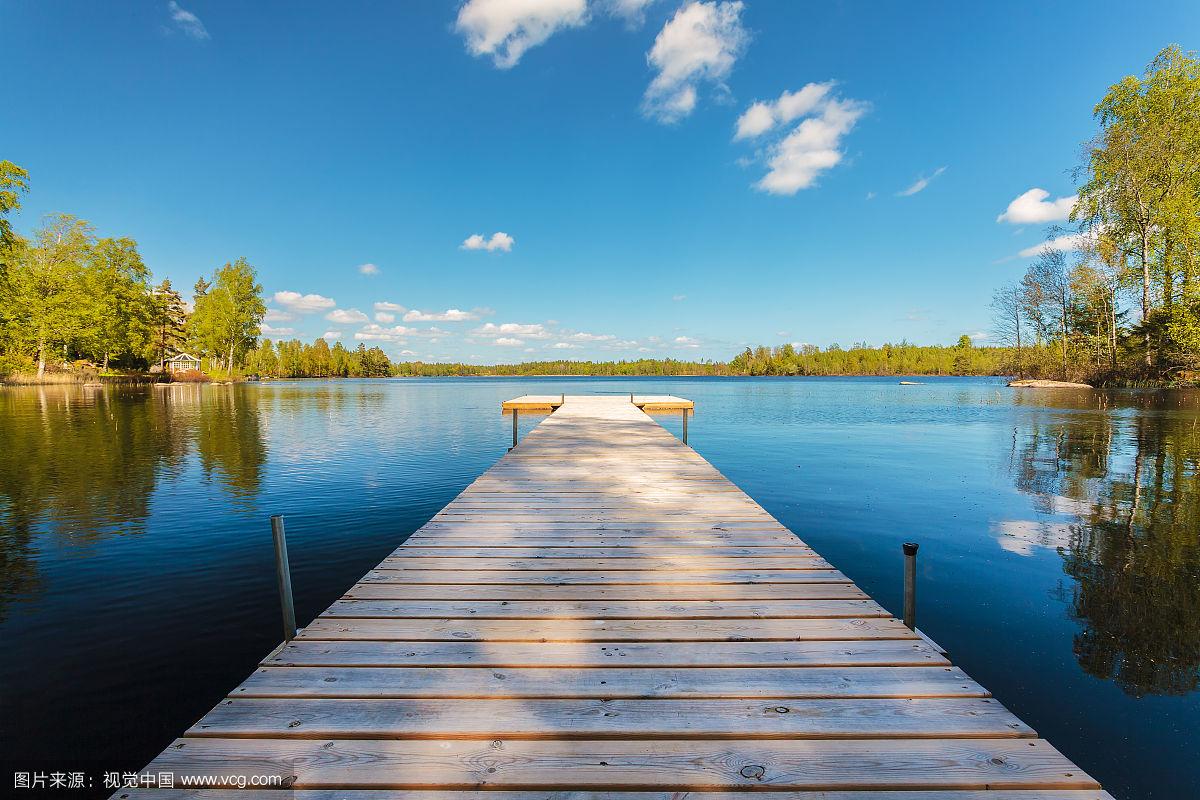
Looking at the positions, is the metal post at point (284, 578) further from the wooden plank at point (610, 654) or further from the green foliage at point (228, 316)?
the green foliage at point (228, 316)

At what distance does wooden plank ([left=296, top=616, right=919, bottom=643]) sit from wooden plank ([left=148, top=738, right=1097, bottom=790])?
90 cm

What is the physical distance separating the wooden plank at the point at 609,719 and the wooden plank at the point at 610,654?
329 millimetres

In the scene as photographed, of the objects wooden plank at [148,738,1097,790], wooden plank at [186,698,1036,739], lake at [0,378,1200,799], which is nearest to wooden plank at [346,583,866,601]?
wooden plank at [186,698,1036,739]

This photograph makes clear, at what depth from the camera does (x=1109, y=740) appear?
371 centimetres

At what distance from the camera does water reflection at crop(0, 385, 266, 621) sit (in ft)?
25.8

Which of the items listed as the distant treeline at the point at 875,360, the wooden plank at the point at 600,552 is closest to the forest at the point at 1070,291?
the wooden plank at the point at 600,552

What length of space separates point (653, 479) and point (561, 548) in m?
3.32

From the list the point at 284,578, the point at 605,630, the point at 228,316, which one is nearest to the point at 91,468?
the point at 284,578

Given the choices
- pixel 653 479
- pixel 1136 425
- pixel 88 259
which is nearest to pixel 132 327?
pixel 88 259

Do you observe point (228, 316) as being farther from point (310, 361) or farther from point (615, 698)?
point (615, 698)

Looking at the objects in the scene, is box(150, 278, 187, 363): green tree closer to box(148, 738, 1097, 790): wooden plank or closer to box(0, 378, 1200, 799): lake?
box(0, 378, 1200, 799): lake

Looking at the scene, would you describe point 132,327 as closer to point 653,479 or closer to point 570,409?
point 570,409

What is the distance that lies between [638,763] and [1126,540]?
32.1 ft

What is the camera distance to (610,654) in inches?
114
